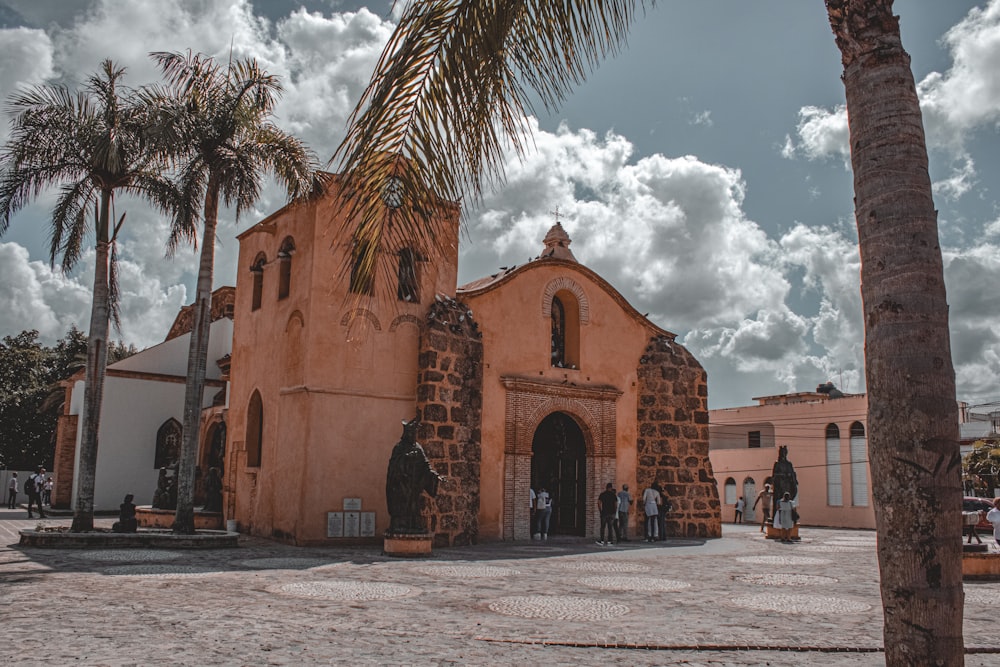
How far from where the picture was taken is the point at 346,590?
9125 mm

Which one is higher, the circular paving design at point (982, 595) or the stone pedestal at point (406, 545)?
the stone pedestal at point (406, 545)

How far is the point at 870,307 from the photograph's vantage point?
3.57m

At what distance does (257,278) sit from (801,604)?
1416 cm

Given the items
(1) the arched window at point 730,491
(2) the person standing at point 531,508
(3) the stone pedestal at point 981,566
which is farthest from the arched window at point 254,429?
(1) the arched window at point 730,491

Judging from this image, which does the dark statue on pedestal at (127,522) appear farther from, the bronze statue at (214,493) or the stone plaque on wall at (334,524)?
the bronze statue at (214,493)

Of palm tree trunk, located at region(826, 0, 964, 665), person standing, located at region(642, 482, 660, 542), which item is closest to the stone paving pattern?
palm tree trunk, located at region(826, 0, 964, 665)

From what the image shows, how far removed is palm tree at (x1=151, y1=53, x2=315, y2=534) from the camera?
13922mm

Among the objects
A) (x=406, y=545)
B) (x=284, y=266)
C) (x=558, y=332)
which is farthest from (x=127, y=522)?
(x=558, y=332)

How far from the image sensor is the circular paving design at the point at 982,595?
365 inches

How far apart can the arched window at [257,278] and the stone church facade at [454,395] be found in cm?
7

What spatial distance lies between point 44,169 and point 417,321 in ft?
23.4

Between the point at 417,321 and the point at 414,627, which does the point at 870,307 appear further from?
the point at 417,321

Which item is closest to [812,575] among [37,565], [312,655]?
[312,655]

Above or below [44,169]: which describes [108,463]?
below
